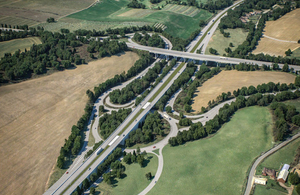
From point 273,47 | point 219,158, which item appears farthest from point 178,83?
point 273,47

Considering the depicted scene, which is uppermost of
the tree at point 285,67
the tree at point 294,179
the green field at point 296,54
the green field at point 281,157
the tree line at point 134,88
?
the green field at point 296,54

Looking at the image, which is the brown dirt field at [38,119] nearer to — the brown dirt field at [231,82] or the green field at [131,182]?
the green field at [131,182]

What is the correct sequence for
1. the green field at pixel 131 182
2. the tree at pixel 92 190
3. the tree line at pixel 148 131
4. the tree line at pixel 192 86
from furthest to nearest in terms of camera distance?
the tree line at pixel 192 86 → the tree line at pixel 148 131 → the green field at pixel 131 182 → the tree at pixel 92 190

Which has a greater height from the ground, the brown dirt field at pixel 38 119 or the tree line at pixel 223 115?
the tree line at pixel 223 115

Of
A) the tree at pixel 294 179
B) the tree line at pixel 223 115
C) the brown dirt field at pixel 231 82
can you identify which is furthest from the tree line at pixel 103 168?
the tree at pixel 294 179

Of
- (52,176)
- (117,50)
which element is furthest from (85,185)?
(117,50)

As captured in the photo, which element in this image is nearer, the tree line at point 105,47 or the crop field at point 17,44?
the crop field at point 17,44

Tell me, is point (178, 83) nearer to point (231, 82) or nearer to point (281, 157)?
point (231, 82)
